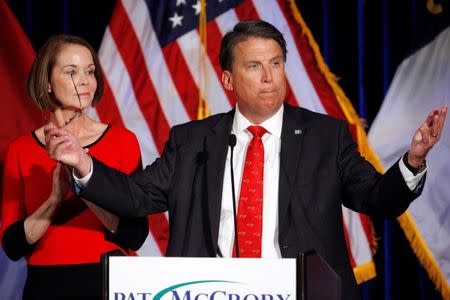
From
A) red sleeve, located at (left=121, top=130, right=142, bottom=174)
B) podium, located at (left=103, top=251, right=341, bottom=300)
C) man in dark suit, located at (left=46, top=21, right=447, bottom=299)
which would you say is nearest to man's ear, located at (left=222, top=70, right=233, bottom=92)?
man in dark suit, located at (left=46, top=21, right=447, bottom=299)

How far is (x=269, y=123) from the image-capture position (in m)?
2.39

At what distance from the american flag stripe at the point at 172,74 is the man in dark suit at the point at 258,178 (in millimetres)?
1584

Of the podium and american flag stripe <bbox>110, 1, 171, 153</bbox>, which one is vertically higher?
american flag stripe <bbox>110, 1, 171, 153</bbox>

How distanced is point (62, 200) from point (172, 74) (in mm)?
1736

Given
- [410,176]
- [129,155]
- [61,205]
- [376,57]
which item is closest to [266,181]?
[410,176]

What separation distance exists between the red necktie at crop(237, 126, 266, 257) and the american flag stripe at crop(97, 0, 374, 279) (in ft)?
5.76

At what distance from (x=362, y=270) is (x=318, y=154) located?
188 centimetres

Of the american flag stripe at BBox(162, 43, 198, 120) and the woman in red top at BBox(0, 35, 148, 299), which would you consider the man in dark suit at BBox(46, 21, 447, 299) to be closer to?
the woman in red top at BBox(0, 35, 148, 299)

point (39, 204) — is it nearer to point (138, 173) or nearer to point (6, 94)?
point (138, 173)

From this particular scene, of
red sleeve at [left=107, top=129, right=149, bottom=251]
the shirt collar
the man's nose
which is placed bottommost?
red sleeve at [left=107, top=129, right=149, bottom=251]

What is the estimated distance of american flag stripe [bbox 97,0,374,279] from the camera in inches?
159

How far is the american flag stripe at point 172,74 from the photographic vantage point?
4035 mm

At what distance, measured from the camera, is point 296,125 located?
2361mm

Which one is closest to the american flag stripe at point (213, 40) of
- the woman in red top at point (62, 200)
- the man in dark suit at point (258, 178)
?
the woman in red top at point (62, 200)
